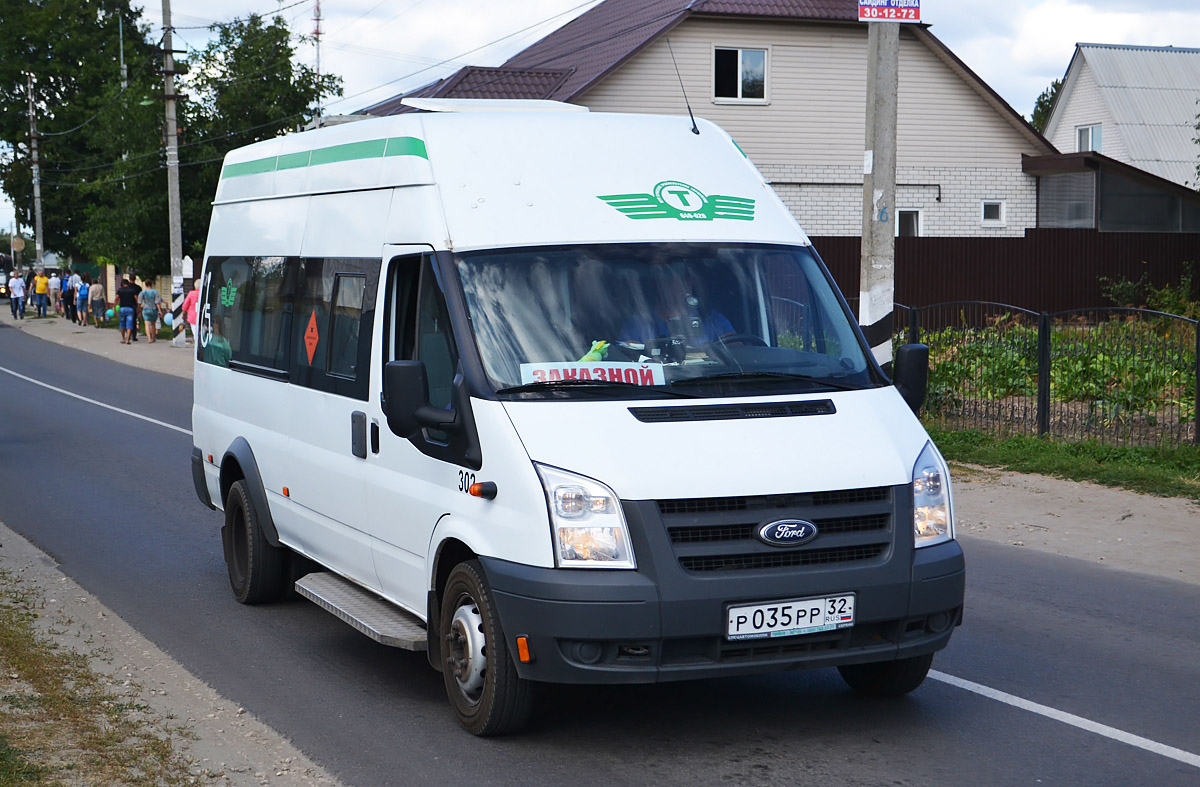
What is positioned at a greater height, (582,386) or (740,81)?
(740,81)

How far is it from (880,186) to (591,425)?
828 centimetres

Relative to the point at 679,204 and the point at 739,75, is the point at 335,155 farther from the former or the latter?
the point at 739,75

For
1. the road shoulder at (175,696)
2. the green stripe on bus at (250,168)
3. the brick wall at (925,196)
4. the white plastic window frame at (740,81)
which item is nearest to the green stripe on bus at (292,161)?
the green stripe on bus at (250,168)

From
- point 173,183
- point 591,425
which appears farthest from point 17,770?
point 173,183

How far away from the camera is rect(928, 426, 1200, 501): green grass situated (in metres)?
11.7

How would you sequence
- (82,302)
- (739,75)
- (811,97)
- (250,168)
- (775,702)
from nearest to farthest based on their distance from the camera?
(775,702), (250,168), (739,75), (811,97), (82,302)

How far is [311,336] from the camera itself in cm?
709

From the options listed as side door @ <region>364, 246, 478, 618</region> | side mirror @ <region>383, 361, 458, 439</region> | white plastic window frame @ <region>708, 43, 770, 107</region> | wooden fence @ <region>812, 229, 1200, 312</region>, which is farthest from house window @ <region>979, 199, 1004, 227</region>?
side mirror @ <region>383, 361, 458, 439</region>

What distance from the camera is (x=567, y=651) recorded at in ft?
16.5

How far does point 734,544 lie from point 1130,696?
2273 millimetres

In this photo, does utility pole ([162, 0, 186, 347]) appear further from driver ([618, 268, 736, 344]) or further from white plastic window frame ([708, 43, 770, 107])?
driver ([618, 268, 736, 344])

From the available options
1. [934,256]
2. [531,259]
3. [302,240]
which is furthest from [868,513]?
[934,256]

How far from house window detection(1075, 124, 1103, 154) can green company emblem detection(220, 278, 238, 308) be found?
51594mm

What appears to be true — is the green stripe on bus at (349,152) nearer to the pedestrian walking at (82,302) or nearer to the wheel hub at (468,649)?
the wheel hub at (468,649)
